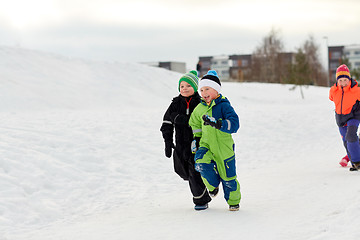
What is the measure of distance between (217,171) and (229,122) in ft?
2.10

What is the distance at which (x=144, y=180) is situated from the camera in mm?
7613

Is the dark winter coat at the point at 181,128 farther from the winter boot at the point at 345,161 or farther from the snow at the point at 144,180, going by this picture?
the winter boot at the point at 345,161

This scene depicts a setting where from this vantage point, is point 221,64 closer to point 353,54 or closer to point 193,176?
point 353,54

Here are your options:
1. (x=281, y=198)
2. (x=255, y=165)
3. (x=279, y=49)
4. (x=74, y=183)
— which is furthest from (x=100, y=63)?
(x=279, y=49)

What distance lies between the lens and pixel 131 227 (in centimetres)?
470

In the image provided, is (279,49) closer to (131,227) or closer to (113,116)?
(113,116)

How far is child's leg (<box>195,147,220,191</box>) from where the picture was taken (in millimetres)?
4914

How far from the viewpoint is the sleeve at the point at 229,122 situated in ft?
15.4

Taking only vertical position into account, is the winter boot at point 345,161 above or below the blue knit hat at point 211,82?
below

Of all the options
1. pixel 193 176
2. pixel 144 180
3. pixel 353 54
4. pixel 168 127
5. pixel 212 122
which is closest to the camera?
pixel 212 122

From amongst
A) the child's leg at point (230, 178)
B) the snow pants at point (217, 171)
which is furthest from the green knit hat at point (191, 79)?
the child's leg at point (230, 178)

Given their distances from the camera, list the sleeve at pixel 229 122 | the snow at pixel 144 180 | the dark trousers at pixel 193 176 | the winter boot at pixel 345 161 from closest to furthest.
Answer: the snow at pixel 144 180
the sleeve at pixel 229 122
the dark trousers at pixel 193 176
the winter boot at pixel 345 161

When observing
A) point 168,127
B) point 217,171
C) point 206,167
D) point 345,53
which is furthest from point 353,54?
point 206,167

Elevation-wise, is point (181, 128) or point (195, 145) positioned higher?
point (181, 128)
